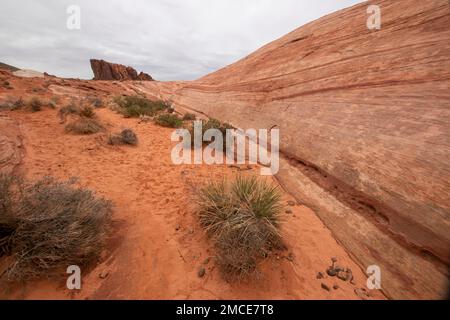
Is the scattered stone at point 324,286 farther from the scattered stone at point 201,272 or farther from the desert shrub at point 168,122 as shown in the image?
the desert shrub at point 168,122

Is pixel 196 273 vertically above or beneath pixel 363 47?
beneath

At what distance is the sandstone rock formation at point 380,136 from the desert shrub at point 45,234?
3.15 meters

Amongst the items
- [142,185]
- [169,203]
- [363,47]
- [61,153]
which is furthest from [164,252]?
[363,47]

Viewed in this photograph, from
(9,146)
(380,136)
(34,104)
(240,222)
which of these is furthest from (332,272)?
(34,104)

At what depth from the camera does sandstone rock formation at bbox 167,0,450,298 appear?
7.54 feet

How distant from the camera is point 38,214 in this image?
218cm

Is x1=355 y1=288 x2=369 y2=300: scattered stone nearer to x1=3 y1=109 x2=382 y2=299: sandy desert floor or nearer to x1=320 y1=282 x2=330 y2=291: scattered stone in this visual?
x1=3 y1=109 x2=382 y2=299: sandy desert floor

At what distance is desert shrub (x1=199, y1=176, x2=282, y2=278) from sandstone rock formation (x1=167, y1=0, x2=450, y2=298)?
1.09m

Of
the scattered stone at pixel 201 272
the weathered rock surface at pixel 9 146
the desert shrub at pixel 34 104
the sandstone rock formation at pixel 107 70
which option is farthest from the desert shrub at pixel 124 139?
the sandstone rock formation at pixel 107 70

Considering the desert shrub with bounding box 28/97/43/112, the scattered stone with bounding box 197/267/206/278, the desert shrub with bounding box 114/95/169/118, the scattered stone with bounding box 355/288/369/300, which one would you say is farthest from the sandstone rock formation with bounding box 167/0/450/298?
the desert shrub with bounding box 28/97/43/112
